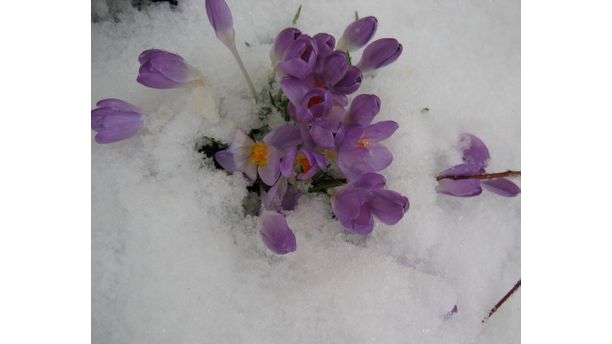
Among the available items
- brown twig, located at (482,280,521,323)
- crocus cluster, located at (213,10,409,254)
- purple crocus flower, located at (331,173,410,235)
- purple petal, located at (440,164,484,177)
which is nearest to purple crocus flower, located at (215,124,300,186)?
crocus cluster, located at (213,10,409,254)

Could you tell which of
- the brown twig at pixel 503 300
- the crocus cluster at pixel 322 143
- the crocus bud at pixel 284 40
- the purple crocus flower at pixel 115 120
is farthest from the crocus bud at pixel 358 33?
the brown twig at pixel 503 300

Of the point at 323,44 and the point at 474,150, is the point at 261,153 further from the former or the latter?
the point at 474,150

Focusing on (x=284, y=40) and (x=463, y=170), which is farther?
(x=463, y=170)

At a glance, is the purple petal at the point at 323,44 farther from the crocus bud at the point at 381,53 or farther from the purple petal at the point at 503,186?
the purple petal at the point at 503,186

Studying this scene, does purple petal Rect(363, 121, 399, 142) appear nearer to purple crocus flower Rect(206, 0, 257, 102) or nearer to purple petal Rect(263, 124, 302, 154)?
purple petal Rect(263, 124, 302, 154)

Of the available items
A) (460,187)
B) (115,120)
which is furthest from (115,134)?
(460,187)

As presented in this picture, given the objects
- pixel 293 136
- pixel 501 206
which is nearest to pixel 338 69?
pixel 293 136

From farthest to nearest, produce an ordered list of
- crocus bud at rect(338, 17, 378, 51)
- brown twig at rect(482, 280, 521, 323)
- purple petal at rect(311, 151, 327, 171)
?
brown twig at rect(482, 280, 521, 323)
crocus bud at rect(338, 17, 378, 51)
purple petal at rect(311, 151, 327, 171)
